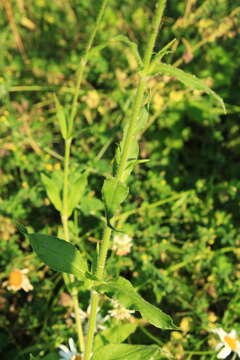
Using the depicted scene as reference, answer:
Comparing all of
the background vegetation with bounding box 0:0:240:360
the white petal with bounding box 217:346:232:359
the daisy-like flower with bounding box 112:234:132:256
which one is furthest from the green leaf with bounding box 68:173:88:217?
the white petal with bounding box 217:346:232:359

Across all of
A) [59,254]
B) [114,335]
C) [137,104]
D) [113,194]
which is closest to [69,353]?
[114,335]

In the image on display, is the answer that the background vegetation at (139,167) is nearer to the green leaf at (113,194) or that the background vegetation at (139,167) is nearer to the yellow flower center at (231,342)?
the yellow flower center at (231,342)

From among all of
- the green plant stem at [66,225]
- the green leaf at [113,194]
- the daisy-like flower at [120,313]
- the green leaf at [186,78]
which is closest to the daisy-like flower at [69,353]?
the green plant stem at [66,225]

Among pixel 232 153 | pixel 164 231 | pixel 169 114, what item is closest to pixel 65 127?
pixel 164 231

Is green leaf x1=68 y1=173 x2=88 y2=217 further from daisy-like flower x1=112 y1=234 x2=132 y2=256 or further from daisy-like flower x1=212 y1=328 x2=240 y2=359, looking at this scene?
daisy-like flower x1=212 y1=328 x2=240 y2=359

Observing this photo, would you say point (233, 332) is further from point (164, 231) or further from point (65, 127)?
point (65, 127)
